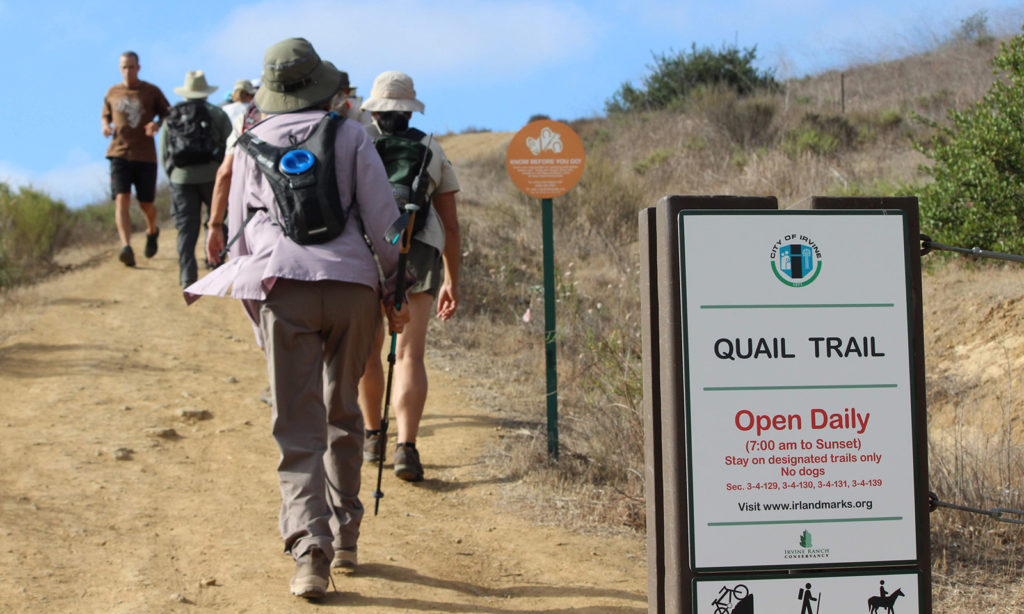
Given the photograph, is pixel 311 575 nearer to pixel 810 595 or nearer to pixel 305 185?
pixel 305 185

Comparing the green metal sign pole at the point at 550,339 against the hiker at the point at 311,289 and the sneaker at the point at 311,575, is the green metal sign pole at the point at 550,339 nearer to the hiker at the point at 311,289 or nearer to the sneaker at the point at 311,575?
the hiker at the point at 311,289

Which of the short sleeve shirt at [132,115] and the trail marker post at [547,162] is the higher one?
the short sleeve shirt at [132,115]

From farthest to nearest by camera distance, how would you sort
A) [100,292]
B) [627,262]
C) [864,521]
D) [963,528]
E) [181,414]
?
[627,262] < [100,292] < [181,414] < [963,528] < [864,521]

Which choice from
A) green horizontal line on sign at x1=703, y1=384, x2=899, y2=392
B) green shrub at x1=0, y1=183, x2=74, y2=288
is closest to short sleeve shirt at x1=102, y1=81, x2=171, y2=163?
green shrub at x1=0, y1=183, x2=74, y2=288

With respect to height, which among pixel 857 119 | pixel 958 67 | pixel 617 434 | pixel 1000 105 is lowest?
pixel 617 434

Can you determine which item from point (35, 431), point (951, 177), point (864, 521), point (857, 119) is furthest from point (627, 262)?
point (857, 119)

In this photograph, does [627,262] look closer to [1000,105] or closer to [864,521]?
[1000,105]

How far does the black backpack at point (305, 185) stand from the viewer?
3.41 meters

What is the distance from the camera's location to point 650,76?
2544 cm

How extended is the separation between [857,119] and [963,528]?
50.2ft

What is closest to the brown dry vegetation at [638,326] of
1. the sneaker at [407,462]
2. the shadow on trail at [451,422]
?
the shadow on trail at [451,422]

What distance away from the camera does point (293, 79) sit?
362cm

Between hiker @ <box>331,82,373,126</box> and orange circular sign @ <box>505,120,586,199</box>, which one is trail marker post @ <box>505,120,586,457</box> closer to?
orange circular sign @ <box>505,120,586,199</box>

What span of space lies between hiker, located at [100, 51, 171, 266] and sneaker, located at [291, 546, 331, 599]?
706 centimetres
